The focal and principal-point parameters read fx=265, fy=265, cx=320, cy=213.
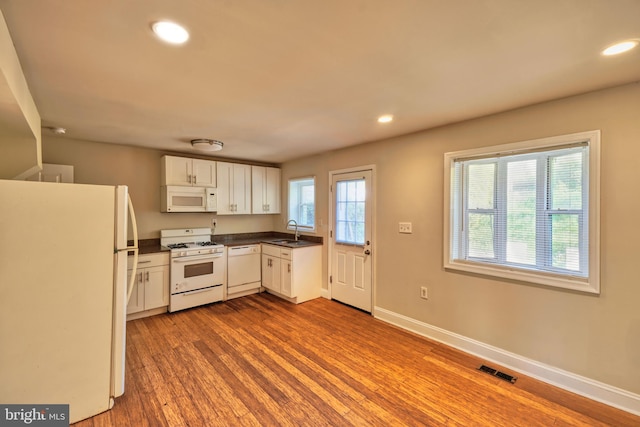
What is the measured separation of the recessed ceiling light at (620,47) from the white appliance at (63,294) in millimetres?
3311

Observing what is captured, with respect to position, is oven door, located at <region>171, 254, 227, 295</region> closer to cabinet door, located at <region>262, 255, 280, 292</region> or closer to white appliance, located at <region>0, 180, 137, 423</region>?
cabinet door, located at <region>262, 255, 280, 292</region>

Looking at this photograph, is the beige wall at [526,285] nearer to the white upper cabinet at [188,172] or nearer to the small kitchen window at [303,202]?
the small kitchen window at [303,202]

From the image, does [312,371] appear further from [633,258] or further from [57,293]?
[633,258]

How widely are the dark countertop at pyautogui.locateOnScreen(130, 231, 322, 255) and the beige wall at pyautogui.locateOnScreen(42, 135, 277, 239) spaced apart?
13cm

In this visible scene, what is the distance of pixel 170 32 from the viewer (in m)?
1.39

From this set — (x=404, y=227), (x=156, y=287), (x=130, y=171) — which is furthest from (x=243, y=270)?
(x=404, y=227)

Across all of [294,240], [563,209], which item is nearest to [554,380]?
[563,209]

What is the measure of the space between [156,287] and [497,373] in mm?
4003

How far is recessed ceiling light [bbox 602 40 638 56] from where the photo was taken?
147cm

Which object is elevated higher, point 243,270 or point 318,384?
point 243,270

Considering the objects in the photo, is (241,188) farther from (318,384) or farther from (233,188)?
(318,384)

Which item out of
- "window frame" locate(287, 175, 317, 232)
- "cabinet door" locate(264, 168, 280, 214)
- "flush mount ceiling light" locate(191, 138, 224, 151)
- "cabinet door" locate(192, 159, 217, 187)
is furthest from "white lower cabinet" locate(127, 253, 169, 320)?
"window frame" locate(287, 175, 317, 232)

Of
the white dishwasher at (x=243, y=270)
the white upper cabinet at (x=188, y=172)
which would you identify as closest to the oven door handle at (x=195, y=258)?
the white dishwasher at (x=243, y=270)

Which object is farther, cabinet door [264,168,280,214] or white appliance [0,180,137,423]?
cabinet door [264,168,280,214]
